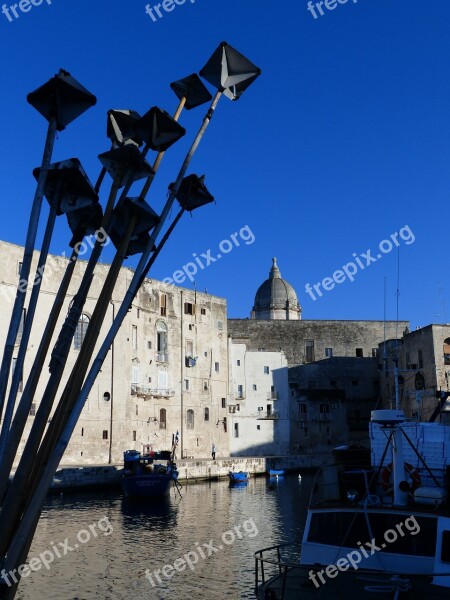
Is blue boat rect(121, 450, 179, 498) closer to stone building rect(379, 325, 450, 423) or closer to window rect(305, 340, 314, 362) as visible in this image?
stone building rect(379, 325, 450, 423)

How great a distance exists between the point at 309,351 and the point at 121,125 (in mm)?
73895

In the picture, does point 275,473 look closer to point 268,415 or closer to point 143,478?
point 268,415

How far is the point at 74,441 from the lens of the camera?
47.7m

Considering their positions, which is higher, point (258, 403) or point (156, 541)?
point (258, 403)

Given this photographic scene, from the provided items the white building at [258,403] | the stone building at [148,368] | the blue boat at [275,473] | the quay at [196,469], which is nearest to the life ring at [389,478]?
the quay at [196,469]

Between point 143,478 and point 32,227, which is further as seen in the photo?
point 143,478

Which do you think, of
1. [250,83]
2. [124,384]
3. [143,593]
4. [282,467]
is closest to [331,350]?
[282,467]

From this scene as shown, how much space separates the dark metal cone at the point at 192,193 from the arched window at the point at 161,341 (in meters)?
51.6

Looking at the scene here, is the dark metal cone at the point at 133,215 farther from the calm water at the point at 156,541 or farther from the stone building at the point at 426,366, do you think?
the stone building at the point at 426,366

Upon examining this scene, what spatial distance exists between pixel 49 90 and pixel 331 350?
75.5 m

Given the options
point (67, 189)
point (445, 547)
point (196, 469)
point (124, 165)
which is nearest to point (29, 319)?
point (67, 189)

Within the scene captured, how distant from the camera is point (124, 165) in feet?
22.0

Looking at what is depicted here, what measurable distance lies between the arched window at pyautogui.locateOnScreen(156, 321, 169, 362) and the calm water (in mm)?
18991

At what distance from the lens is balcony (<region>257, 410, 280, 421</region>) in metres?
67.9
